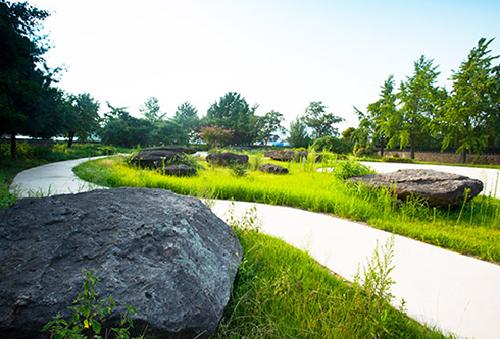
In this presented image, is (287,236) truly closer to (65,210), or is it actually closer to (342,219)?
(342,219)

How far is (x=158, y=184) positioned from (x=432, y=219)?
512 cm

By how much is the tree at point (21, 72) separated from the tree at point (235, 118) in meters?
23.7

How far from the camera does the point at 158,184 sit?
554 centimetres

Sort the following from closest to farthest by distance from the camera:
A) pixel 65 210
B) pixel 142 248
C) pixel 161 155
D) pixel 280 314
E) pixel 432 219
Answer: pixel 142 248 → pixel 280 314 → pixel 65 210 → pixel 432 219 → pixel 161 155

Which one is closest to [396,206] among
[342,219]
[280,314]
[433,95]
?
[342,219]

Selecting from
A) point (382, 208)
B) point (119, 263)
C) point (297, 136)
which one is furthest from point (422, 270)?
point (297, 136)

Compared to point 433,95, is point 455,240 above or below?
below

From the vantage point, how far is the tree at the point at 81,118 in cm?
1178

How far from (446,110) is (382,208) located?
20.3 meters

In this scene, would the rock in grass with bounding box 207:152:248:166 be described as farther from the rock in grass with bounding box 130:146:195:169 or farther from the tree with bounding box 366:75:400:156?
the tree with bounding box 366:75:400:156

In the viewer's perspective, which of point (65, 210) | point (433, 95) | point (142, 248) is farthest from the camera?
point (433, 95)

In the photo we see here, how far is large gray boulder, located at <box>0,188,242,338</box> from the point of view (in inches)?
46.8

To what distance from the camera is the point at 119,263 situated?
4.59 ft

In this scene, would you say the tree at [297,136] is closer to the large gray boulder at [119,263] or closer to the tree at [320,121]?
the tree at [320,121]
